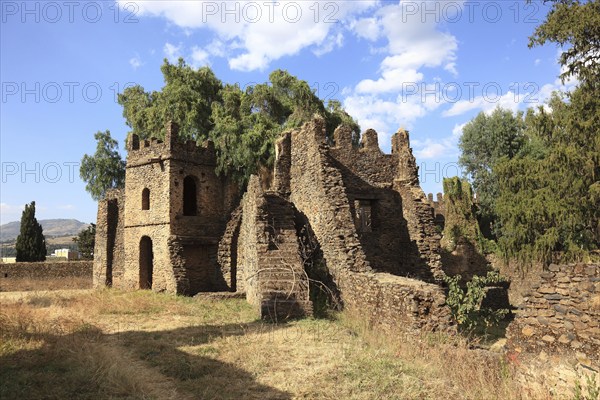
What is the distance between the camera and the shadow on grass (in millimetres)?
6832

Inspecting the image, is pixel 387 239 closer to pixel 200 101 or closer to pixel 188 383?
pixel 188 383

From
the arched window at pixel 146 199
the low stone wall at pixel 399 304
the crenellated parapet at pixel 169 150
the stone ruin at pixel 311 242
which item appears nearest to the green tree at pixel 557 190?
the stone ruin at pixel 311 242

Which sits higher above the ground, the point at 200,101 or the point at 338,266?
the point at 200,101

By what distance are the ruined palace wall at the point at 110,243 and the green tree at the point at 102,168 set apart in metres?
12.3

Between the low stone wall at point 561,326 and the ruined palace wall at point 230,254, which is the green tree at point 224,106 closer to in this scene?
the ruined palace wall at point 230,254

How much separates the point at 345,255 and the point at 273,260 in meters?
2.28

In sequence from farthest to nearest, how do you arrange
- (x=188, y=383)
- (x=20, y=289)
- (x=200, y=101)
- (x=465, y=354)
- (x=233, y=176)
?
(x=20, y=289)
(x=200, y=101)
(x=233, y=176)
(x=465, y=354)
(x=188, y=383)

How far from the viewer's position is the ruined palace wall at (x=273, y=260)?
1247 cm

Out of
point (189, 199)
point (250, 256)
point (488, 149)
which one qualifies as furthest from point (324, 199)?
point (488, 149)

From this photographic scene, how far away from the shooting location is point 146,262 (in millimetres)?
21984

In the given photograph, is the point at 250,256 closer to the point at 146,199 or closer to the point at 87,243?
the point at 146,199

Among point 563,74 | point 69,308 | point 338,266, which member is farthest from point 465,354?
point 563,74

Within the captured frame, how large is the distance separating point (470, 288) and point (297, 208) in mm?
8157

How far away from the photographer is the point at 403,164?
17641 mm
